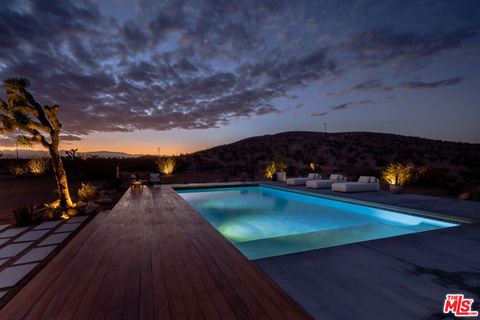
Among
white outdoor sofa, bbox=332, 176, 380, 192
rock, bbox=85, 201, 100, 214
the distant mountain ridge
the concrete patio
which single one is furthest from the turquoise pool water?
→ the distant mountain ridge

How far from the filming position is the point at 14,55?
831 cm

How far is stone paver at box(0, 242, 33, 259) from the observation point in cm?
389

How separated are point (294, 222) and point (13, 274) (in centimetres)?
549

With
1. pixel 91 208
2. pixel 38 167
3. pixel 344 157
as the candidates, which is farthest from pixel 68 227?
pixel 344 157

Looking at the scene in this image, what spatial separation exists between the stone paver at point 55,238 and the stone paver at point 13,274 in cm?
99

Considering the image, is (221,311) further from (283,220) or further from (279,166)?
(279,166)

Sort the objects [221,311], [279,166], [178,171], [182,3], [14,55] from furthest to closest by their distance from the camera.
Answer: [178,171] → [279,166] → [14,55] → [182,3] → [221,311]

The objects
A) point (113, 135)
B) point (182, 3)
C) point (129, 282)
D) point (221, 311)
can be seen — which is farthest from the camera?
point (113, 135)

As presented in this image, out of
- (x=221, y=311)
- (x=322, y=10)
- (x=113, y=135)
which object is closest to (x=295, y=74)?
(x=322, y=10)

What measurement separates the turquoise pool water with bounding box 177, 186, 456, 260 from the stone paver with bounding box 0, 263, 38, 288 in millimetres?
3272

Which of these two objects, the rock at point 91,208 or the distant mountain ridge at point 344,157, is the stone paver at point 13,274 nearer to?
the rock at point 91,208

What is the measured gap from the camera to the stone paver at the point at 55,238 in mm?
4475

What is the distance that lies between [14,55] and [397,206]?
1362cm

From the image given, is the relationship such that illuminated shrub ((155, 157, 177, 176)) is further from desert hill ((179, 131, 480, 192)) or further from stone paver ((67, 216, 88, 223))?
stone paver ((67, 216, 88, 223))
